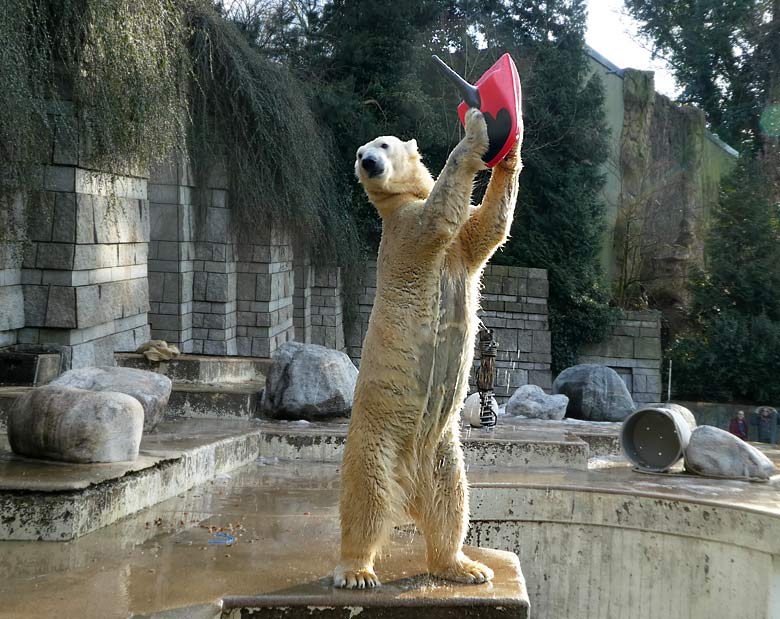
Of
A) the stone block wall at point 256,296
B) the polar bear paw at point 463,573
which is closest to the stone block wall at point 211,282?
the stone block wall at point 256,296

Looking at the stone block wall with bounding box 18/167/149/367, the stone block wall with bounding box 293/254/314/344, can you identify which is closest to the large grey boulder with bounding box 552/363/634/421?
the stone block wall with bounding box 293/254/314/344

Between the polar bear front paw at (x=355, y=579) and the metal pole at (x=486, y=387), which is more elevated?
the metal pole at (x=486, y=387)

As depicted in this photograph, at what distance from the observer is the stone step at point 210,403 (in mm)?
8758

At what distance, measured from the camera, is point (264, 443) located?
8.09 metres

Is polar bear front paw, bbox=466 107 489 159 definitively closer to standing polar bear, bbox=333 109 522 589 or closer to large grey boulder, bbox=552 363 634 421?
standing polar bear, bbox=333 109 522 589

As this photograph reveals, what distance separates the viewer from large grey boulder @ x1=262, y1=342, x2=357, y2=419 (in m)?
8.86

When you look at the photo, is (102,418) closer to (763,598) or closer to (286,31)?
(763,598)

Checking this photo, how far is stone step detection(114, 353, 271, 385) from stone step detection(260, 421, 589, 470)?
1.47 meters

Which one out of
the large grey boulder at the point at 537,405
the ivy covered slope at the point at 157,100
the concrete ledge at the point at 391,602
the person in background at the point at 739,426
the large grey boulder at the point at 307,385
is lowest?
the person in background at the point at 739,426

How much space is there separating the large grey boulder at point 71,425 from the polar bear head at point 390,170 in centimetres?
252

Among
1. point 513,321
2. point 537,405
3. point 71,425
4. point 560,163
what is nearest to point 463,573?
point 71,425

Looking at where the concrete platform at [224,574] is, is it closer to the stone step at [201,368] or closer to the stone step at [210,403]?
the stone step at [210,403]

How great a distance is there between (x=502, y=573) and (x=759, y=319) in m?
15.1

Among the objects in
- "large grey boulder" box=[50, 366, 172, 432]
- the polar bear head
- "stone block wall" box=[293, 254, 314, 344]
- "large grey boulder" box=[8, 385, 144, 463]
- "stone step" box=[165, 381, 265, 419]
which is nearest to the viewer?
the polar bear head
